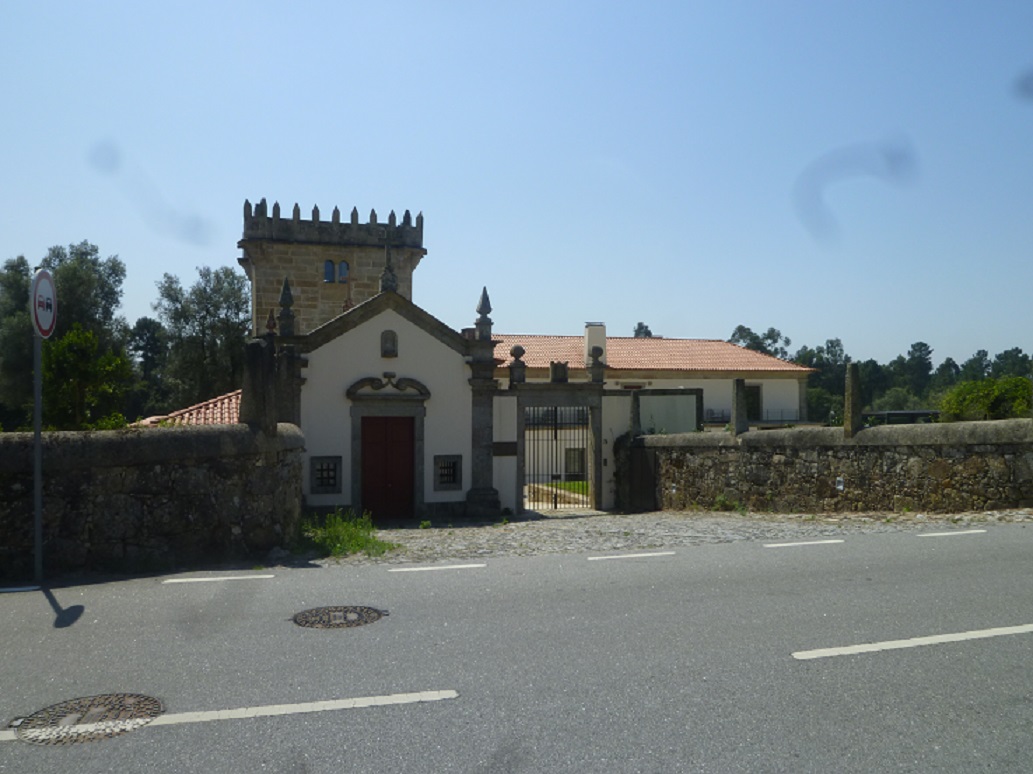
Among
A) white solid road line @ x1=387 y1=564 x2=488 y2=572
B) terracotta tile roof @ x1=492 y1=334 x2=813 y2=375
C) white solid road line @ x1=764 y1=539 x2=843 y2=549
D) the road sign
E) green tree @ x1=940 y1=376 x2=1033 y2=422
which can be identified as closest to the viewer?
the road sign

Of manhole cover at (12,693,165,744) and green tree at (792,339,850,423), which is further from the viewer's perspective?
green tree at (792,339,850,423)

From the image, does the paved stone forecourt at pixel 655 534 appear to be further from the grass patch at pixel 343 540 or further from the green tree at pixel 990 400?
the green tree at pixel 990 400

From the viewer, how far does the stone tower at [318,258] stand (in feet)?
104

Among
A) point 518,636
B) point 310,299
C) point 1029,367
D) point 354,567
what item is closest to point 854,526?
point 1029,367

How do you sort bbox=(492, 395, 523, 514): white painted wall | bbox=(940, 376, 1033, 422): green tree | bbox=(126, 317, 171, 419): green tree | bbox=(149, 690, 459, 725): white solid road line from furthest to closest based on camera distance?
bbox=(126, 317, 171, 419): green tree
bbox=(492, 395, 523, 514): white painted wall
bbox=(940, 376, 1033, 422): green tree
bbox=(149, 690, 459, 725): white solid road line

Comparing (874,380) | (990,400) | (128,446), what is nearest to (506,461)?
(990,400)

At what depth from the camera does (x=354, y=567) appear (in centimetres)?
875

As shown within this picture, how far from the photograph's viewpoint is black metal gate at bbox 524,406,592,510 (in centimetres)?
2369

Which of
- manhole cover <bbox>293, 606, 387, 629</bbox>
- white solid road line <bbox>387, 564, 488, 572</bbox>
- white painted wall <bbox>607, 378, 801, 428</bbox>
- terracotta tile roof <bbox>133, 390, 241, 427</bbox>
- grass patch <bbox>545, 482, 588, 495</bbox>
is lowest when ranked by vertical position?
grass patch <bbox>545, 482, 588, 495</bbox>

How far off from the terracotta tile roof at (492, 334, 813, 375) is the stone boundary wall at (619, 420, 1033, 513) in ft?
78.0

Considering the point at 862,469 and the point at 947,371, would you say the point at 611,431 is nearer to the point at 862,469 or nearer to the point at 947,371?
the point at 862,469

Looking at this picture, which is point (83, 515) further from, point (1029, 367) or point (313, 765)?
point (1029, 367)

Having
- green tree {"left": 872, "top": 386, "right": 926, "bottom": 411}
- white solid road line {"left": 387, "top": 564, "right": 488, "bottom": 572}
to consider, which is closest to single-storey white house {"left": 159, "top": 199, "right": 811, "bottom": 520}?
white solid road line {"left": 387, "top": 564, "right": 488, "bottom": 572}

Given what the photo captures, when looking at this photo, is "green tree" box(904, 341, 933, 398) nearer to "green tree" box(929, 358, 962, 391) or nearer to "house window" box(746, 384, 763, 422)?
"green tree" box(929, 358, 962, 391)
